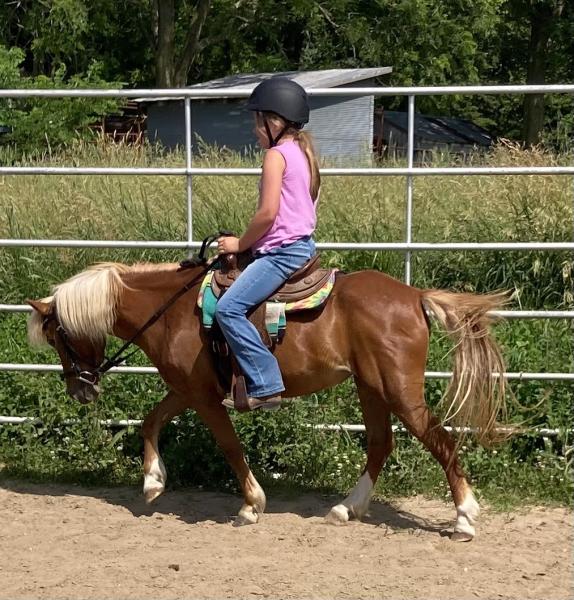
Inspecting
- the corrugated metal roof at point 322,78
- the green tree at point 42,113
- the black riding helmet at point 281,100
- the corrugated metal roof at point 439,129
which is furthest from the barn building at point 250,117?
the black riding helmet at point 281,100

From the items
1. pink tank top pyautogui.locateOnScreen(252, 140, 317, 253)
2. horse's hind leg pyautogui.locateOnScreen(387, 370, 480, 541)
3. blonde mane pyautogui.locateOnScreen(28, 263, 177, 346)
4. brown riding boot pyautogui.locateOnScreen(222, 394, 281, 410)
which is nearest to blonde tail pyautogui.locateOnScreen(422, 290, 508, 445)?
horse's hind leg pyautogui.locateOnScreen(387, 370, 480, 541)

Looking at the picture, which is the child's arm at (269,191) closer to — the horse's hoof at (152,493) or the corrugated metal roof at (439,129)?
the horse's hoof at (152,493)

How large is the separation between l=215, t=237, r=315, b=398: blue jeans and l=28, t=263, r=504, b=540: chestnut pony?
16cm

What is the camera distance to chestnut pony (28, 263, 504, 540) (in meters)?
4.70

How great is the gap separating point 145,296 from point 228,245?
2.04ft

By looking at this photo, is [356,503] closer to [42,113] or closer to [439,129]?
[42,113]

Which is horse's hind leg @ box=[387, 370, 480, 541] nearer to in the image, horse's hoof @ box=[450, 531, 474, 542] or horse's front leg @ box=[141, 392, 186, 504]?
horse's hoof @ box=[450, 531, 474, 542]

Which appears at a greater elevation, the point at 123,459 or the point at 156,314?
the point at 156,314

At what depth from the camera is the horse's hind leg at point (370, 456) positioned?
198 inches

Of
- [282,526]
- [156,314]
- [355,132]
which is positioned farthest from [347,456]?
[355,132]

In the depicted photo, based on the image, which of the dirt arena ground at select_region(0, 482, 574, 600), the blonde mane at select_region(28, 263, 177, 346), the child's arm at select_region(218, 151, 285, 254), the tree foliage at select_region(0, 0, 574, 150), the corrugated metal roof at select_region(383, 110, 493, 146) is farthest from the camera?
the corrugated metal roof at select_region(383, 110, 493, 146)

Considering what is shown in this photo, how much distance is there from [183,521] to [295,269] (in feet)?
5.05

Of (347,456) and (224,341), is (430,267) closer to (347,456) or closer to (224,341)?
(347,456)

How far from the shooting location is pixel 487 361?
471 cm
